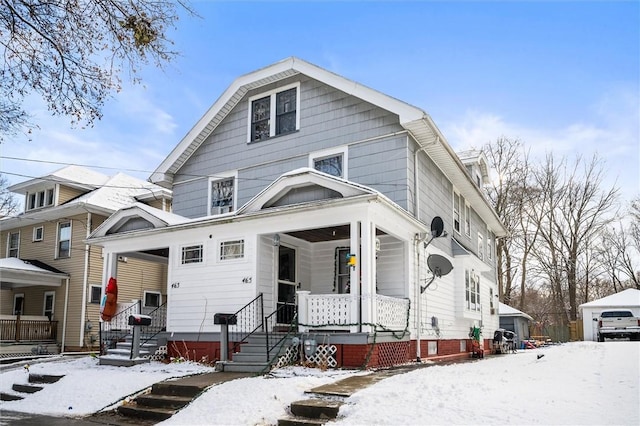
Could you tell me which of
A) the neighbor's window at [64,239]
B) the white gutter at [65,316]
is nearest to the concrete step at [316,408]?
the white gutter at [65,316]

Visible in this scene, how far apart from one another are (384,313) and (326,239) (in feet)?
11.8

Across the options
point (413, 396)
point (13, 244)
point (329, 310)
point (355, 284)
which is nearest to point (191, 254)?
point (329, 310)

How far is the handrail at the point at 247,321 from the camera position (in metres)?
12.3

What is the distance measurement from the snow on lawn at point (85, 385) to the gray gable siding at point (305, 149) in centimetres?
625

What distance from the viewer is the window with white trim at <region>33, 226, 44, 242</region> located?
24.5 metres

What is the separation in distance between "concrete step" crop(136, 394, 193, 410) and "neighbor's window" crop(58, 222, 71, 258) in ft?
53.9

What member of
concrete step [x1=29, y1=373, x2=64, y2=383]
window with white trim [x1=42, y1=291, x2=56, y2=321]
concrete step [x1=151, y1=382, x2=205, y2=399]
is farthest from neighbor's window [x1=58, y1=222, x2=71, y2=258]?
concrete step [x1=151, y1=382, x2=205, y2=399]

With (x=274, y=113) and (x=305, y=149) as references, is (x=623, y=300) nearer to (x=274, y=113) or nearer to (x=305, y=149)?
(x=305, y=149)

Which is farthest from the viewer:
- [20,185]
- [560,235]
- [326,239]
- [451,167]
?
[560,235]

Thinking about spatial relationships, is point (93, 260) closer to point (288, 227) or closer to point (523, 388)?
point (288, 227)

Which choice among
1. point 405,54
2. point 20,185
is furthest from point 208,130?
point 20,185

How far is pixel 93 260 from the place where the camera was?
891 inches

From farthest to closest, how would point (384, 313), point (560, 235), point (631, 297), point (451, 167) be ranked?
point (560, 235) → point (631, 297) → point (451, 167) → point (384, 313)

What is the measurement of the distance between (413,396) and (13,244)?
80.1ft
